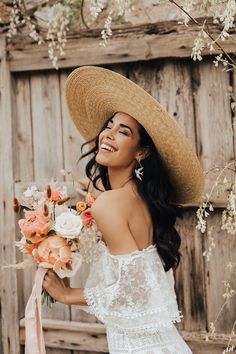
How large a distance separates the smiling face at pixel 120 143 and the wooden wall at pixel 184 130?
2.69 feet

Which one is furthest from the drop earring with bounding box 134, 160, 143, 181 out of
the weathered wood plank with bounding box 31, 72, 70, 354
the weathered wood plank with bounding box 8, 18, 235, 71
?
the weathered wood plank with bounding box 31, 72, 70, 354

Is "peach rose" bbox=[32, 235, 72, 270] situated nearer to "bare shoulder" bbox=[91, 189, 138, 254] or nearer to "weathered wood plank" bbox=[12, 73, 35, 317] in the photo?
"bare shoulder" bbox=[91, 189, 138, 254]

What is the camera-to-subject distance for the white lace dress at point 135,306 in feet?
8.11

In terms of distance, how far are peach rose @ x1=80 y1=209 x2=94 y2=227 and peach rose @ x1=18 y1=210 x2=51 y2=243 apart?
0.51ft

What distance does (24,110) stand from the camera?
3.72m

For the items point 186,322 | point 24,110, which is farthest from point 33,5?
point 186,322

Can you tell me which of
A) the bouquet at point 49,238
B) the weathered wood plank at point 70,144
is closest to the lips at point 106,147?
the bouquet at point 49,238

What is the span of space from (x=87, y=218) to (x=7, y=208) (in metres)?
1.27

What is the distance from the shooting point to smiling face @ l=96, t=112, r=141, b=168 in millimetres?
2574

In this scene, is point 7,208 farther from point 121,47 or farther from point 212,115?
point 212,115

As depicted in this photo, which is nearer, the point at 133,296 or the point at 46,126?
the point at 133,296

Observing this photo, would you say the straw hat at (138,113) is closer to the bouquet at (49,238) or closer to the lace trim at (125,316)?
the bouquet at (49,238)

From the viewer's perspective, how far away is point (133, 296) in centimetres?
247

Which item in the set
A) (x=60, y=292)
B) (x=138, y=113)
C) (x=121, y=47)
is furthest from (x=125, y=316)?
(x=121, y=47)
